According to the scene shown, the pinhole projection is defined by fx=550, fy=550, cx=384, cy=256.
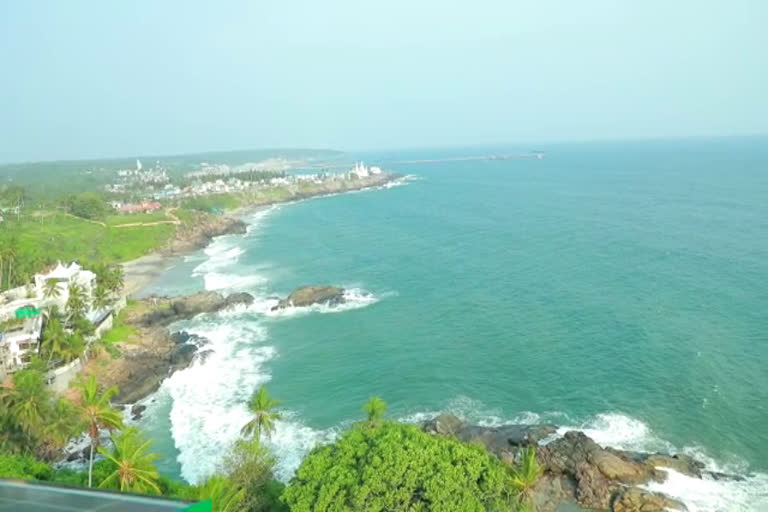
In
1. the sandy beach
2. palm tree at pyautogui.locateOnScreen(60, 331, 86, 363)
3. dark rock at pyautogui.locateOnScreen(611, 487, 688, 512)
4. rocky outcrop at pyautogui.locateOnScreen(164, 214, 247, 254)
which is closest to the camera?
dark rock at pyautogui.locateOnScreen(611, 487, 688, 512)

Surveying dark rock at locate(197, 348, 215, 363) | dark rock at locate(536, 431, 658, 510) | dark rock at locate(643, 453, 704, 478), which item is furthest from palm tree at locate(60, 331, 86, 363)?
dark rock at locate(643, 453, 704, 478)

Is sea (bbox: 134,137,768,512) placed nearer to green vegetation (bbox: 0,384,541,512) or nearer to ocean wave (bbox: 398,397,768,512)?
ocean wave (bbox: 398,397,768,512)

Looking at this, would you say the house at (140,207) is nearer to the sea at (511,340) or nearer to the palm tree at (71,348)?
the sea at (511,340)

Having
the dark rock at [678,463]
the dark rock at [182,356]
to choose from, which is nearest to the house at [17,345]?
the dark rock at [182,356]

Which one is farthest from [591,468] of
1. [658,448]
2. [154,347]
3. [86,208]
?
[86,208]

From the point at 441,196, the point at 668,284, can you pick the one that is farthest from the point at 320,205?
the point at 668,284

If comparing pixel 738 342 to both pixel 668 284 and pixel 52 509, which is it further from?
pixel 52 509
